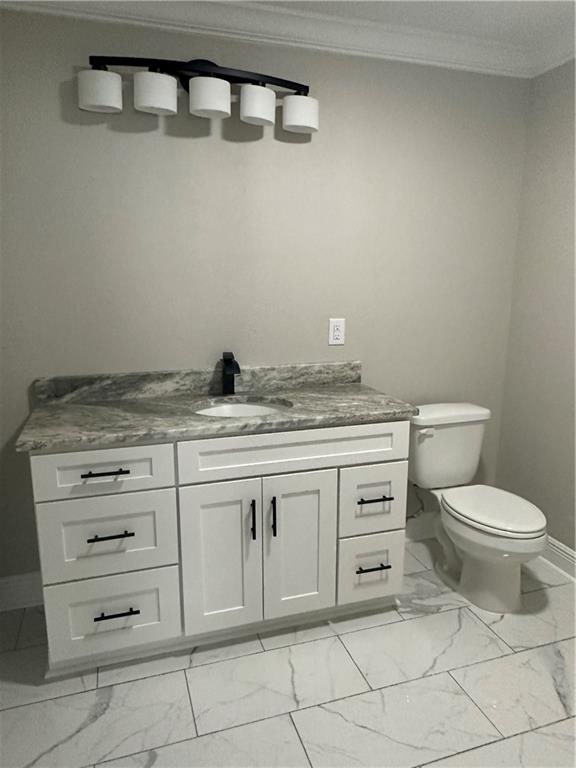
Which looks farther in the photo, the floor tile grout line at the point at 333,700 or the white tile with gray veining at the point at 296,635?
the white tile with gray veining at the point at 296,635

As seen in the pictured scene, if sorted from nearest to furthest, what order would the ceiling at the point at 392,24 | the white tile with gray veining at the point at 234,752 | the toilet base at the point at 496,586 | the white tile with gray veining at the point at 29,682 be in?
the white tile with gray veining at the point at 234,752 < the white tile with gray veining at the point at 29,682 < the ceiling at the point at 392,24 < the toilet base at the point at 496,586

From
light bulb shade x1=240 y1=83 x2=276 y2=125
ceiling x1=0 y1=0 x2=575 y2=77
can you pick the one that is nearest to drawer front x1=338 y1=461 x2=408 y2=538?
light bulb shade x1=240 y1=83 x2=276 y2=125

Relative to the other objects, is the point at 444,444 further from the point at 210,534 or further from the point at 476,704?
the point at 210,534

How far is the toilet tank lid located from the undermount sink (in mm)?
587

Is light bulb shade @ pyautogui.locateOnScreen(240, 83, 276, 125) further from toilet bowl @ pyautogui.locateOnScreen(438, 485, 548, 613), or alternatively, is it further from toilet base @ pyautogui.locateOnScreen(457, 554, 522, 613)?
toilet base @ pyautogui.locateOnScreen(457, 554, 522, 613)

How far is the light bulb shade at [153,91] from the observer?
1.90 metres

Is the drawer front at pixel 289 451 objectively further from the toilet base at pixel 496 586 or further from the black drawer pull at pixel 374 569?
the toilet base at pixel 496 586

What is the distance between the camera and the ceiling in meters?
1.94

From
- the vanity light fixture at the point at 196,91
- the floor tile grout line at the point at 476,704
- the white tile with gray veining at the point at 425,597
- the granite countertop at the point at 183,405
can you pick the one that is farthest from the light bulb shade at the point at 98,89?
the floor tile grout line at the point at 476,704

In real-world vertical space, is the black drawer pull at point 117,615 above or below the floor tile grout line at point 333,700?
above

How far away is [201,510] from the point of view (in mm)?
1823

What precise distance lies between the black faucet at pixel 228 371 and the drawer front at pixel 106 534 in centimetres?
56

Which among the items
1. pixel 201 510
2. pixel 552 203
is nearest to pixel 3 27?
pixel 201 510

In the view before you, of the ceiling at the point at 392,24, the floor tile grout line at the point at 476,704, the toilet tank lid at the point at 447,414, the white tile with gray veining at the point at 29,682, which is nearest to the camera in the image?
the floor tile grout line at the point at 476,704
